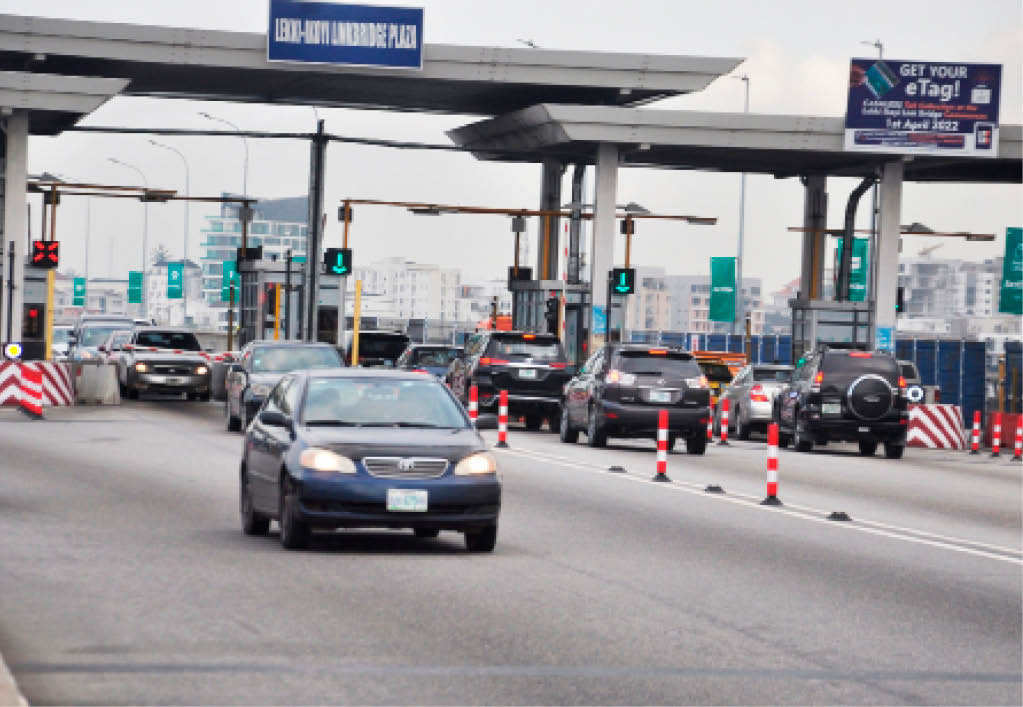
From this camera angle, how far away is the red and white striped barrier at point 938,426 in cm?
4262

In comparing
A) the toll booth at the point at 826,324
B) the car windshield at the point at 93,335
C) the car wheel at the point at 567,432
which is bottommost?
the car wheel at the point at 567,432

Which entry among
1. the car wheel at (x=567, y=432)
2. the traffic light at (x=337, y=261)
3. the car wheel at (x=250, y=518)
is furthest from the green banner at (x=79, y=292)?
the car wheel at (x=250, y=518)

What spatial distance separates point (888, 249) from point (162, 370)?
19017 mm

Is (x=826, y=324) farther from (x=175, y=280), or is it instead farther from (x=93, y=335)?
(x=175, y=280)

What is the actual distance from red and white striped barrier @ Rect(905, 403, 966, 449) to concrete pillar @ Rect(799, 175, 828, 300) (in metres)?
14.9

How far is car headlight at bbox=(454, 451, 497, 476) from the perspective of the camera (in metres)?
15.3

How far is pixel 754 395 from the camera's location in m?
41.9

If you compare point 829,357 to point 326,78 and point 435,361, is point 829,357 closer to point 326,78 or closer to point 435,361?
point 435,361

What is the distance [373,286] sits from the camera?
626 feet

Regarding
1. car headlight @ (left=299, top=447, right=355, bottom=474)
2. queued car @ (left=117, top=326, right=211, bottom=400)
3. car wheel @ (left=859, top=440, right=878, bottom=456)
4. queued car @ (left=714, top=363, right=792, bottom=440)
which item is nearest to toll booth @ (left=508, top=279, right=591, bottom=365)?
queued car @ (left=714, top=363, right=792, bottom=440)

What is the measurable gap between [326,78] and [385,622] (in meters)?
41.1

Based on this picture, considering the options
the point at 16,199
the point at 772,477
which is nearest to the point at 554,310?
the point at 16,199

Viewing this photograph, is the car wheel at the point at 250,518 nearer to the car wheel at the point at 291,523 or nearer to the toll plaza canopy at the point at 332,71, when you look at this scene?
the car wheel at the point at 291,523

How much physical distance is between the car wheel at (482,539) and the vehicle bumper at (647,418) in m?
17.3
